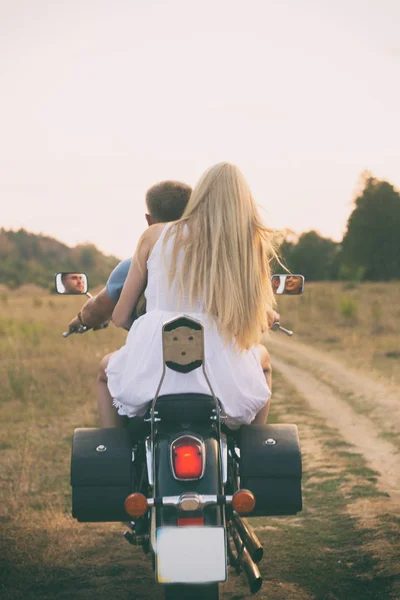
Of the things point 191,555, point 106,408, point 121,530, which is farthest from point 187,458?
point 121,530

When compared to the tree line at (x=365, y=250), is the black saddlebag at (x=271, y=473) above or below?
below

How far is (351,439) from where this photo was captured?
27.0 ft

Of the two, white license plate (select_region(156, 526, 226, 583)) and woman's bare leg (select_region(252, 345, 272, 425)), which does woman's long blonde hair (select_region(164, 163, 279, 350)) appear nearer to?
woman's bare leg (select_region(252, 345, 272, 425))

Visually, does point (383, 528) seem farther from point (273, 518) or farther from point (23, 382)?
point (23, 382)

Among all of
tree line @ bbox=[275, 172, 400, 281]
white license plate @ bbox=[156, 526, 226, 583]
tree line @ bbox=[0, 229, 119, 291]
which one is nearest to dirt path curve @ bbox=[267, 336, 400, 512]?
white license plate @ bbox=[156, 526, 226, 583]

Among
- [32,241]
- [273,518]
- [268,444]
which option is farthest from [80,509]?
[32,241]

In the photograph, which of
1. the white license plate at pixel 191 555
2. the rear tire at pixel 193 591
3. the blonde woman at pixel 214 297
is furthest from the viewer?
the blonde woman at pixel 214 297

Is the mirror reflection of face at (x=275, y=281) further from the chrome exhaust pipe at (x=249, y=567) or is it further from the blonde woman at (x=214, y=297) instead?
the chrome exhaust pipe at (x=249, y=567)

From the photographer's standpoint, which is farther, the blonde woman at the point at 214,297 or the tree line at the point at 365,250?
the tree line at the point at 365,250

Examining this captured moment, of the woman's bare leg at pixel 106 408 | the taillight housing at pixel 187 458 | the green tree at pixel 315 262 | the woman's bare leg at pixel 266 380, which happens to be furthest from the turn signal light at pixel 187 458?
the green tree at pixel 315 262

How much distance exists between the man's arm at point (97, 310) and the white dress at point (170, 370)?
72 centimetres

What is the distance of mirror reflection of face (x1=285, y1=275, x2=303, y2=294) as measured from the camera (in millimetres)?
4246

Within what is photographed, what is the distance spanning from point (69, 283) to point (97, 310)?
0.25 meters

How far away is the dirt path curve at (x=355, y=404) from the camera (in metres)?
7.18
